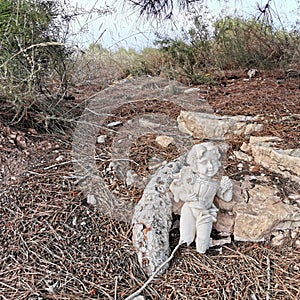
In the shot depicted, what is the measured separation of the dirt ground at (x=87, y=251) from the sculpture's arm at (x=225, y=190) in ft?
0.67

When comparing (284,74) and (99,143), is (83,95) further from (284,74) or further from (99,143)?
(284,74)

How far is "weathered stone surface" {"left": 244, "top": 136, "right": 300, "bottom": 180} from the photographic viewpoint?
5.43 feet

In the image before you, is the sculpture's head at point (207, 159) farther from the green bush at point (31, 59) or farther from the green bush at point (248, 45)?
the green bush at point (248, 45)

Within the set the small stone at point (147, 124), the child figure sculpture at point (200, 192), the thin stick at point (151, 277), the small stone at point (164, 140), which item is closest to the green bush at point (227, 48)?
the small stone at point (147, 124)

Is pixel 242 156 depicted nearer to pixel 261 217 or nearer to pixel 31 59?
pixel 261 217

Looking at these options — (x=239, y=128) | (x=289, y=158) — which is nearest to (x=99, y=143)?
(x=239, y=128)

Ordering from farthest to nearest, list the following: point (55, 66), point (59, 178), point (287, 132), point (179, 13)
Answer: point (179, 13), point (55, 66), point (287, 132), point (59, 178)

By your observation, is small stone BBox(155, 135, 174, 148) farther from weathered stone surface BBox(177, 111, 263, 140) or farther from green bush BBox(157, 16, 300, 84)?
green bush BBox(157, 16, 300, 84)

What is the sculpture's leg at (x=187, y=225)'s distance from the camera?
1.42 metres

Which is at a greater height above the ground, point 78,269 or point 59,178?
point 59,178

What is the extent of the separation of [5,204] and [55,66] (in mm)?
1098

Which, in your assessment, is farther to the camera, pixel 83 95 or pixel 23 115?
pixel 83 95

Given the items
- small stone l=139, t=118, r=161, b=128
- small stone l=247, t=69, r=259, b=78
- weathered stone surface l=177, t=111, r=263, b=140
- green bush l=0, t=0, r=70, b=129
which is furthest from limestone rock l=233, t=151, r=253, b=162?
small stone l=247, t=69, r=259, b=78

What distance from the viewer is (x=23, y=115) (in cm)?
209
